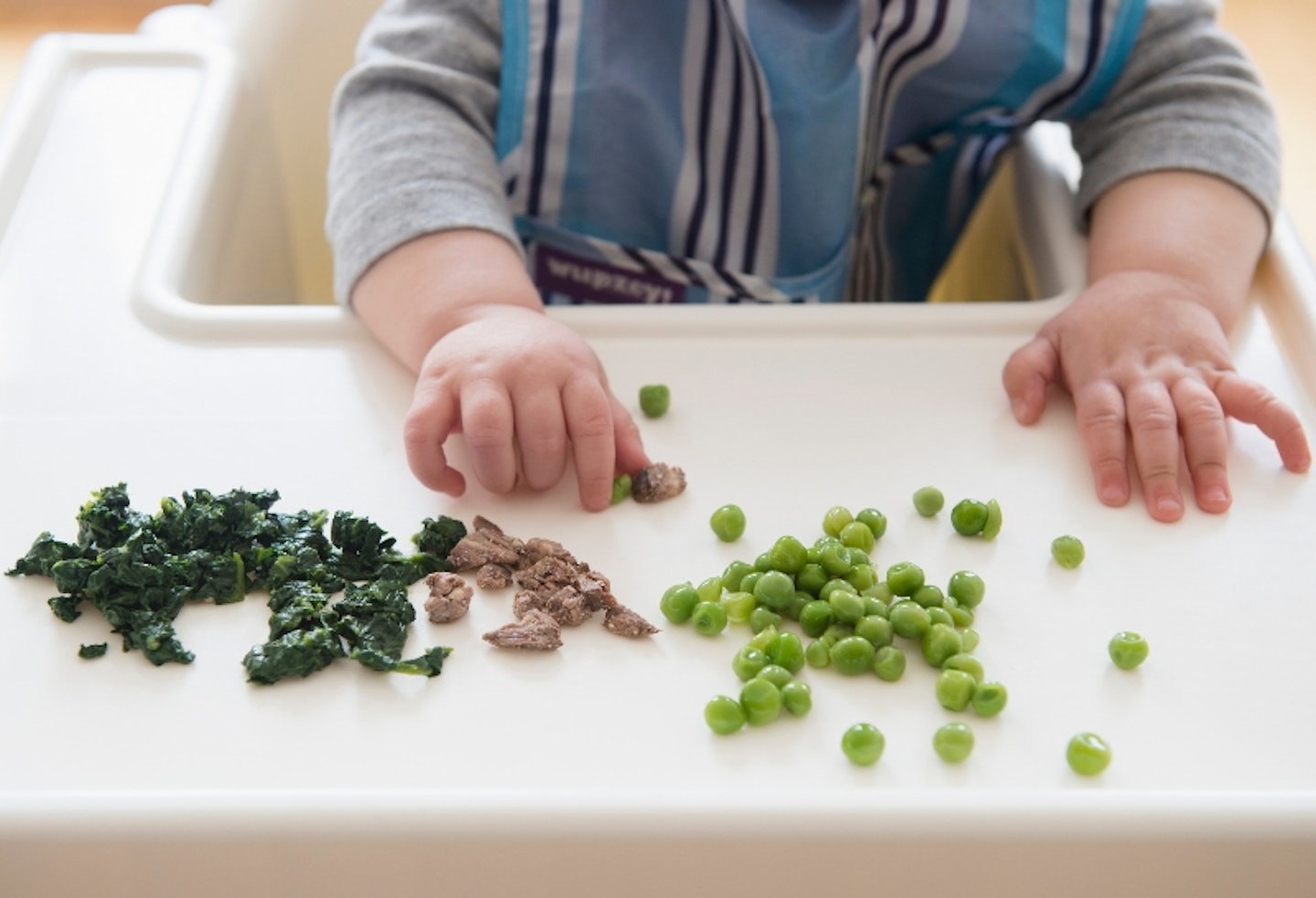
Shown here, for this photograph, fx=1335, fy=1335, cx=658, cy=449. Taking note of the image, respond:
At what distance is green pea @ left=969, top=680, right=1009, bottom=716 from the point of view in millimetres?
503

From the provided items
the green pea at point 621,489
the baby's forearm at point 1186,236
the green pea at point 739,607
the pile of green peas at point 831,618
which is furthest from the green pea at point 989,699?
the baby's forearm at point 1186,236

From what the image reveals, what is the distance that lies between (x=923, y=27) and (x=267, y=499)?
53 cm

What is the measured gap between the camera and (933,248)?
1112mm

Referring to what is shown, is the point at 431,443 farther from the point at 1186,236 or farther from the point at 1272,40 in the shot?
the point at 1272,40

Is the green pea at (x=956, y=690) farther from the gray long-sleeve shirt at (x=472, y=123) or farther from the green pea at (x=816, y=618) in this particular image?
the gray long-sleeve shirt at (x=472, y=123)

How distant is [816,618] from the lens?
56 cm

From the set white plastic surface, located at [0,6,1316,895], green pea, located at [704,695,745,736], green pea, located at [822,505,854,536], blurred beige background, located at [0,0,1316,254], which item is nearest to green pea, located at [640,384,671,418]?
white plastic surface, located at [0,6,1316,895]

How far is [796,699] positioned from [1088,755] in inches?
4.2

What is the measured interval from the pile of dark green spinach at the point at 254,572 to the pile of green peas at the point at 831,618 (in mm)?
119

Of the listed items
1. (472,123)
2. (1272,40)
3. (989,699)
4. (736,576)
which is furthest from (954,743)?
(1272,40)

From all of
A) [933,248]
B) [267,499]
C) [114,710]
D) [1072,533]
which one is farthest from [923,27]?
[114,710]

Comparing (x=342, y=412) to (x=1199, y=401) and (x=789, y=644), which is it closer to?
(x=789, y=644)

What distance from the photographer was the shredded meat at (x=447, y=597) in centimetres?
56

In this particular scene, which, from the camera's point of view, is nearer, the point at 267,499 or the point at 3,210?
the point at 267,499
